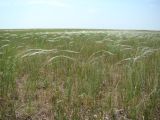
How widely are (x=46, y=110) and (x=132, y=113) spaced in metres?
1.03

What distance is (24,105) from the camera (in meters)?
3.01

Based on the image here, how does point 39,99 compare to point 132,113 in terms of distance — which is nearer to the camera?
point 132,113

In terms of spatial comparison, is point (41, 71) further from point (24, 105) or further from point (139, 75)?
point (139, 75)

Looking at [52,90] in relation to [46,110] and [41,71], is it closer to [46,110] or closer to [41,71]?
[46,110]

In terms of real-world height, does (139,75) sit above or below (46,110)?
above

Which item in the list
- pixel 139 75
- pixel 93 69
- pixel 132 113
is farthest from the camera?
pixel 93 69

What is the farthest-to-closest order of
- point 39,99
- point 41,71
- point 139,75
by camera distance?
point 41,71, point 139,75, point 39,99

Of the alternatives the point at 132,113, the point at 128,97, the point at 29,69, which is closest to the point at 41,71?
the point at 29,69

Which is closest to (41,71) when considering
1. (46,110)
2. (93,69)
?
(93,69)

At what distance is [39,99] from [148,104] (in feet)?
4.70

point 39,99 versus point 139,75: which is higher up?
point 139,75

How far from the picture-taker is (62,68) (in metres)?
4.74

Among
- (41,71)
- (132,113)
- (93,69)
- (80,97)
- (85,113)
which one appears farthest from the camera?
(41,71)

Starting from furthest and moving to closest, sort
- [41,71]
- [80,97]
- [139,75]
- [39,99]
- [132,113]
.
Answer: [41,71] < [139,75] < [39,99] < [80,97] < [132,113]
